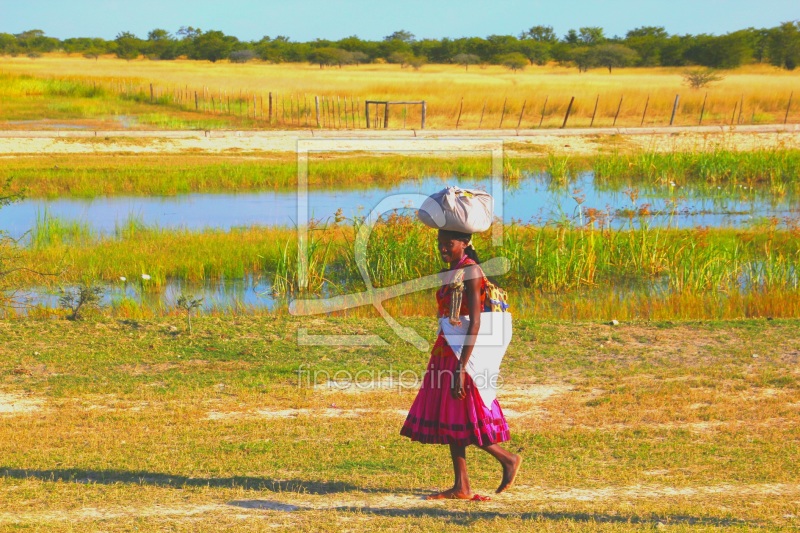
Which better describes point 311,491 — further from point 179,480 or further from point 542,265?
point 542,265

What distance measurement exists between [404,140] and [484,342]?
89.1ft

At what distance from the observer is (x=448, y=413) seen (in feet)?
18.4

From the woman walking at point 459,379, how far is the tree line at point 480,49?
84.9 meters

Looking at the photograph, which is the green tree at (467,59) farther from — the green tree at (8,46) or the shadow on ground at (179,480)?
the shadow on ground at (179,480)

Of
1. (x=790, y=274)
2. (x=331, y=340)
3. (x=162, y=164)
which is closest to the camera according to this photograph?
(x=331, y=340)

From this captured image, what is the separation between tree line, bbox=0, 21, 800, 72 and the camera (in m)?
86.8

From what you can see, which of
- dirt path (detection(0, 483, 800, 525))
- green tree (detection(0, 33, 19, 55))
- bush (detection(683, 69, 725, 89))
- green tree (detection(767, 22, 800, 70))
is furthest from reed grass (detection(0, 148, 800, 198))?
green tree (detection(0, 33, 19, 55))

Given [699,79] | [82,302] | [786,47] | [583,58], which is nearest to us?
[82,302]

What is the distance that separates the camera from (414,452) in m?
6.89

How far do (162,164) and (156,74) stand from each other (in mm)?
45103

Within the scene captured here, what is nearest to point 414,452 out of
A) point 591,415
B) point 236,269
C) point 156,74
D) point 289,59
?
point 591,415

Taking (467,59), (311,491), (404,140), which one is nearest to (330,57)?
(467,59)

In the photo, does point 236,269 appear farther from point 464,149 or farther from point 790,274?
point 464,149

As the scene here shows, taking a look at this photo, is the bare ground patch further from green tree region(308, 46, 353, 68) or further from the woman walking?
green tree region(308, 46, 353, 68)
